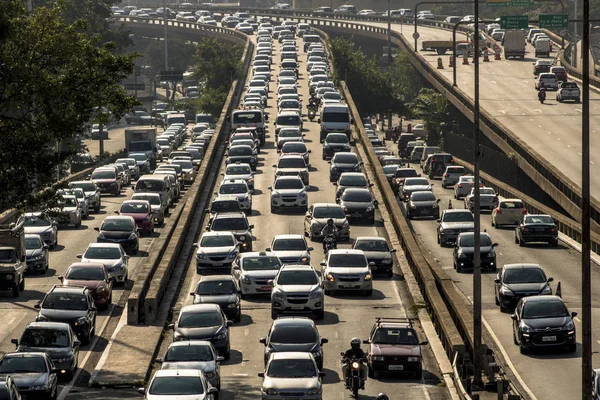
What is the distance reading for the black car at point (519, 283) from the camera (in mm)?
43062

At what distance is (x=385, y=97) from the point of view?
135 meters

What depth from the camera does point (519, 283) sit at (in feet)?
143

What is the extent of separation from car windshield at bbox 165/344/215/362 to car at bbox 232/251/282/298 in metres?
12.1

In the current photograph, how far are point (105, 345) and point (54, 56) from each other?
27.6 ft

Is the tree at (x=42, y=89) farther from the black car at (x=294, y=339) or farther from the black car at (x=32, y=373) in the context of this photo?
the black car at (x=32, y=373)

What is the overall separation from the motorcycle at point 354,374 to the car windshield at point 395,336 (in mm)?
2524

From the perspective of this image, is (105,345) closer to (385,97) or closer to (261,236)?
(261,236)

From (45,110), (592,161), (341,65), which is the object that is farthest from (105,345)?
(341,65)

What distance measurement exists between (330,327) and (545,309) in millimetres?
6217

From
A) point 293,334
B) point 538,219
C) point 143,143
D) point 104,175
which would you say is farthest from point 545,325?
point 143,143

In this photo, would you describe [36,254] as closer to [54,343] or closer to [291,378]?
[54,343]

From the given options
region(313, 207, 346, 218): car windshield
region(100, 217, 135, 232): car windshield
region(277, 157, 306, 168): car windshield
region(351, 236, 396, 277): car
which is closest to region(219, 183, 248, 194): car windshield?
region(313, 207, 346, 218): car windshield

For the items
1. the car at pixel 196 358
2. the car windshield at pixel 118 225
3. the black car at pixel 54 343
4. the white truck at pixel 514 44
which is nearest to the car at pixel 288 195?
the car windshield at pixel 118 225

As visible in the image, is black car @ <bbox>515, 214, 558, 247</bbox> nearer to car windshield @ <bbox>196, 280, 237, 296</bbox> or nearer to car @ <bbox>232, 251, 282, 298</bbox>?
car @ <bbox>232, 251, 282, 298</bbox>
